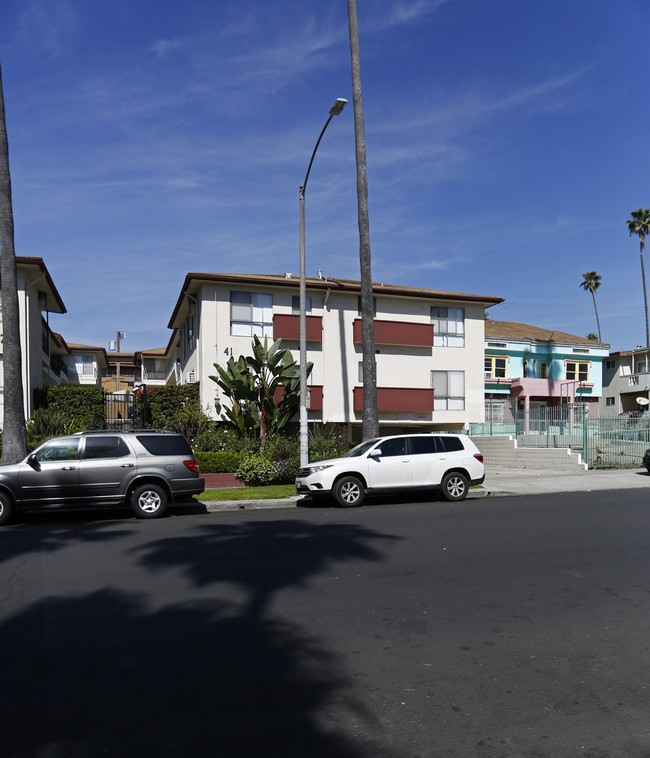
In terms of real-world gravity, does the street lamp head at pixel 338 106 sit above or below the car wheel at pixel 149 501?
above

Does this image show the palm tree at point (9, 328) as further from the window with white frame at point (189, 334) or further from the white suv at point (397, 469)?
the window with white frame at point (189, 334)

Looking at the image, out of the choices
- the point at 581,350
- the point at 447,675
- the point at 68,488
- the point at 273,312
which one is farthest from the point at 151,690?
the point at 581,350

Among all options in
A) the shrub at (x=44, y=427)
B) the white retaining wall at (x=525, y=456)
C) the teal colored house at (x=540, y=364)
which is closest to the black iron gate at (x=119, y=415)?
the shrub at (x=44, y=427)

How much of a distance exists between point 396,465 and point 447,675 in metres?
10.6

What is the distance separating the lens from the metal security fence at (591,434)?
26.3m

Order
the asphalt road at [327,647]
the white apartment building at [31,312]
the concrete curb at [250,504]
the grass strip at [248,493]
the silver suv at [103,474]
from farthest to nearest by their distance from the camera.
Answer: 1. the white apartment building at [31,312]
2. the grass strip at [248,493]
3. the concrete curb at [250,504]
4. the silver suv at [103,474]
5. the asphalt road at [327,647]

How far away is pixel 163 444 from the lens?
13750 mm

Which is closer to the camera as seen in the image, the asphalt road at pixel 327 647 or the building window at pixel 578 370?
the asphalt road at pixel 327 647

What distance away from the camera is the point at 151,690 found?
14.5 feet

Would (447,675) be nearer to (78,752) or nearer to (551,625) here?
(551,625)

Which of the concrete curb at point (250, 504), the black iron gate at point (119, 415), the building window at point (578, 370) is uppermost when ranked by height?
the building window at point (578, 370)

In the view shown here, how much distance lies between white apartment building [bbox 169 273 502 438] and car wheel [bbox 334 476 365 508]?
11891 millimetres

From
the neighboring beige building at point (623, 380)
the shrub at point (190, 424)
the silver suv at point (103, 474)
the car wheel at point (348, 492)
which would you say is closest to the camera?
the silver suv at point (103, 474)

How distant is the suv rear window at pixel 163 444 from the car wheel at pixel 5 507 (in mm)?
2658
